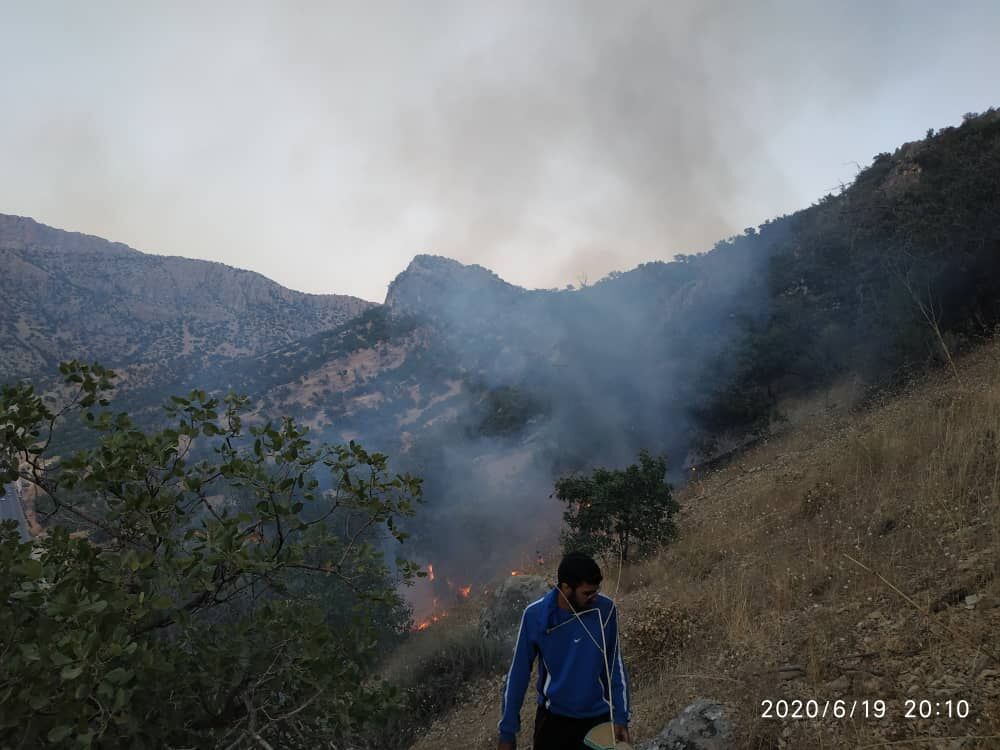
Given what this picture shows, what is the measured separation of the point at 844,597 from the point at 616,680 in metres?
2.60

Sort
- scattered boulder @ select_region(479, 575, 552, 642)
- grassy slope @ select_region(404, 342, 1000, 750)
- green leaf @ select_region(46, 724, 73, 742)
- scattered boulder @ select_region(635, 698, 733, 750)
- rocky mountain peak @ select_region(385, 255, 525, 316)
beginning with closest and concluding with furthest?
green leaf @ select_region(46, 724, 73, 742), grassy slope @ select_region(404, 342, 1000, 750), scattered boulder @ select_region(635, 698, 733, 750), scattered boulder @ select_region(479, 575, 552, 642), rocky mountain peak @ select_region(385, 255, 525, 316)

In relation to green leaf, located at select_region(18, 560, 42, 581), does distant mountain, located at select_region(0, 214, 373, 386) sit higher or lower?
higher

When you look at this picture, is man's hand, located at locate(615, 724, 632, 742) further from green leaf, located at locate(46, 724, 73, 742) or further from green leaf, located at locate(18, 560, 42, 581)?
green leaf, located at locate(18, 560, 42, 581)

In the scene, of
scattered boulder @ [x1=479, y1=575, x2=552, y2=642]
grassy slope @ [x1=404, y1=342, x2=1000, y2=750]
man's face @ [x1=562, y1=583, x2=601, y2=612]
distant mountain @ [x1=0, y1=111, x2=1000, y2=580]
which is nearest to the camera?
man's face @ [x1=562, y1=583, x2=601, y2=612]

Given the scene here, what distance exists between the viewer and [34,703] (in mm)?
1779

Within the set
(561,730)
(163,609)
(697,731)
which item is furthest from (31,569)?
(697,731)

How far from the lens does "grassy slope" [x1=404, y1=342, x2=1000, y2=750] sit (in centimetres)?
297

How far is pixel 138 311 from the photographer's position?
188 ft

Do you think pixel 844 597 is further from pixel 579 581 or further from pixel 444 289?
pixel 444 289

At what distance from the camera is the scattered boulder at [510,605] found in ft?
29.6

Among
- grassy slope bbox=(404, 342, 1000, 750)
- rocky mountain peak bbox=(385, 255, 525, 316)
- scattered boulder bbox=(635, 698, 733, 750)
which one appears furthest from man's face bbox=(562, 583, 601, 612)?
rocky mountain peak bbox=(385, 255, 525, 316)

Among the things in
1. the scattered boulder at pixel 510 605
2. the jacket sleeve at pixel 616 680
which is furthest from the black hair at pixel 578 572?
the scattered boulder at pixel 510 605

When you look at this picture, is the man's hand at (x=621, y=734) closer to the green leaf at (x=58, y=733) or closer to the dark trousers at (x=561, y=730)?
the dark trousers at (x=561, y=730)

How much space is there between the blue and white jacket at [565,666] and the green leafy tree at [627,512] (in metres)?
7.77
